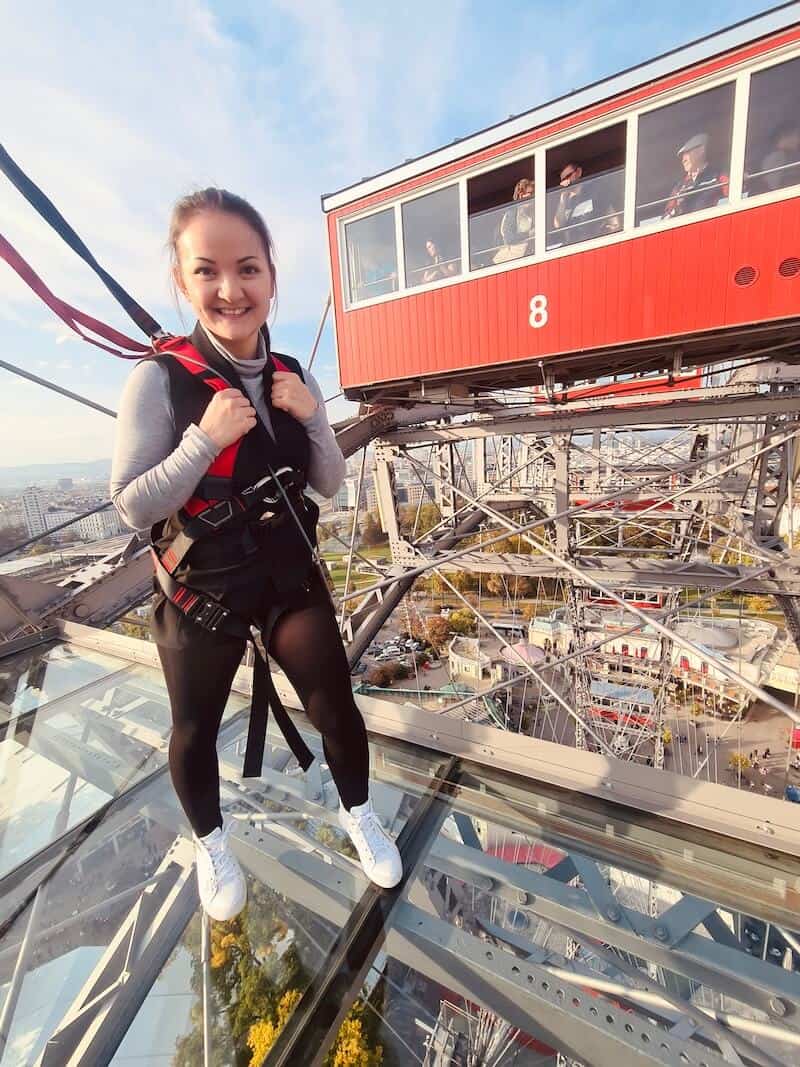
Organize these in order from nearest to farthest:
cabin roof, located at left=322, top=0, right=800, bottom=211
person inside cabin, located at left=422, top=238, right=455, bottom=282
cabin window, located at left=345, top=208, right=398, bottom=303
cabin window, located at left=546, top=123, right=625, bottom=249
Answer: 1. cabin roof, located at left=322, top=0, right=800, bottom=211
2. cabin window, located at left=546, top=123, right=625, bottom=249
3. person inside cabin, located at left=422, top=238, right=455, bottom=282
4. cabin window, located at left=345, top=208, right=398, bottom=303

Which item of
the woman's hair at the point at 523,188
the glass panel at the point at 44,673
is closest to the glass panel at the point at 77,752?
the glass panel at the point at 44,673

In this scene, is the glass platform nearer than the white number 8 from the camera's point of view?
Yes

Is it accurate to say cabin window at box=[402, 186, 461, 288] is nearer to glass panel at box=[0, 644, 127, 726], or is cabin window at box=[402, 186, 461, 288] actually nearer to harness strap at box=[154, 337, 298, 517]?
harness strap at box=[154, 337, 298, 517]

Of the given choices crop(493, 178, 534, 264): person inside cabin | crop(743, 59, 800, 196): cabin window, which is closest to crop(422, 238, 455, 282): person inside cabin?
crop(493, 178, 534, 264): person inside cabin

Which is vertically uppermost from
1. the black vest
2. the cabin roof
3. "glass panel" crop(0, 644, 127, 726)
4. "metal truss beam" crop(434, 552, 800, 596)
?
the cabin roof

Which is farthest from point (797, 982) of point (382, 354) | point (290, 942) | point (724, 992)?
point (382, 354)

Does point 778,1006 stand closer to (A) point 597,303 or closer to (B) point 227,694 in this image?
(B) point 227,694

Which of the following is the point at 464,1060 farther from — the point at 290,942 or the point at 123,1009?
the point at 123,1009
